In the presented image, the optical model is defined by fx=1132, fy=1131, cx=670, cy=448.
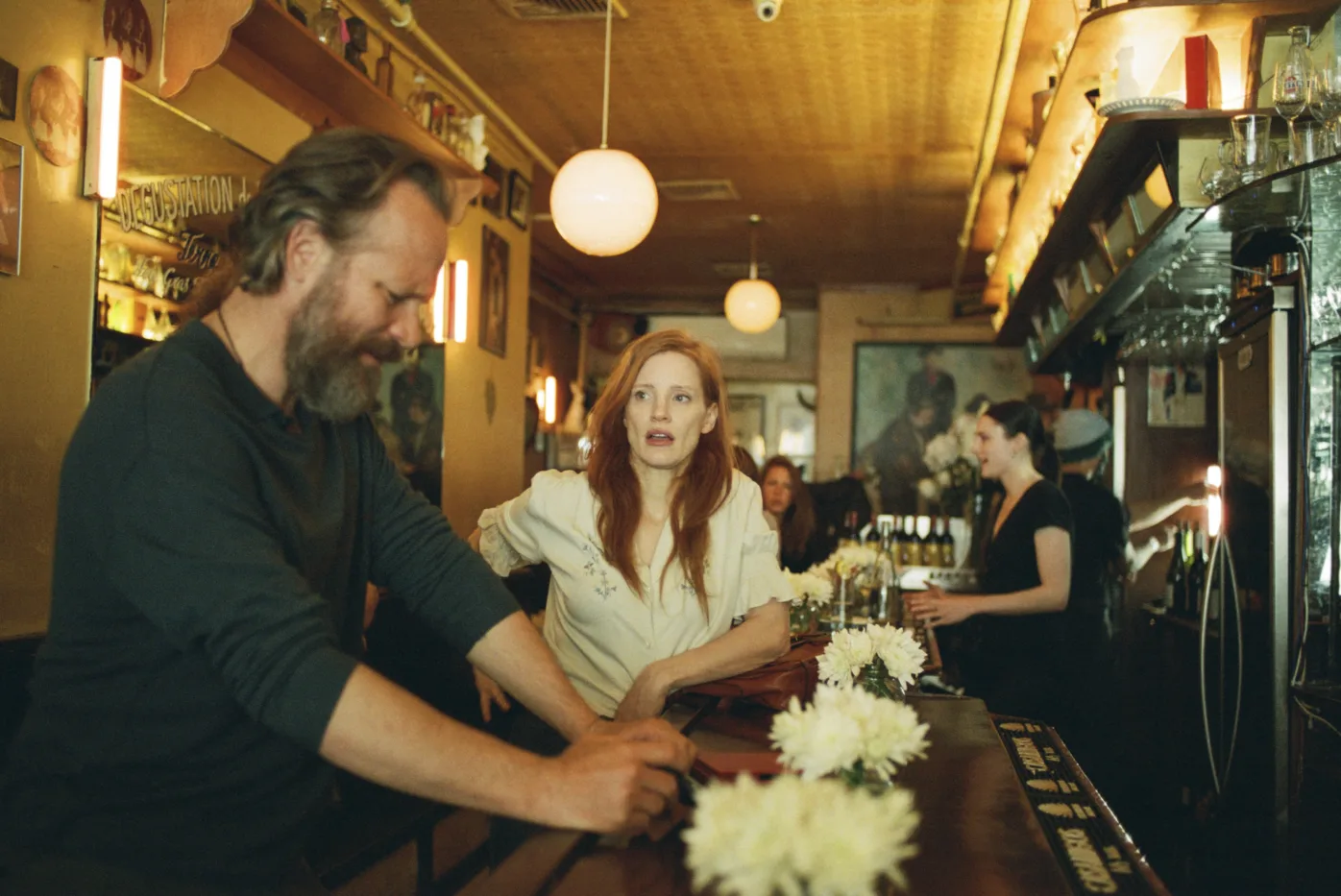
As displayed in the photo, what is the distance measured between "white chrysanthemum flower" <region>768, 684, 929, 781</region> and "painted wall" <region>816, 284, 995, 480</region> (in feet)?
33.5

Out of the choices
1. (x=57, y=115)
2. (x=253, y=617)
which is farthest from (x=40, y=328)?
(x=253, y=617)

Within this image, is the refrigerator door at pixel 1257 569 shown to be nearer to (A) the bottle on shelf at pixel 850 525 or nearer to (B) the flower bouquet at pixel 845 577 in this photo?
(B) the flower bouquet at pixel 845 577

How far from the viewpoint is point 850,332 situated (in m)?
11.5

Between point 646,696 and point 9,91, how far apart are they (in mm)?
2168

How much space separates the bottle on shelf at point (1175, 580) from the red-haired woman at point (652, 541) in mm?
3368

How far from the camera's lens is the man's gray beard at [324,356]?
1.42m

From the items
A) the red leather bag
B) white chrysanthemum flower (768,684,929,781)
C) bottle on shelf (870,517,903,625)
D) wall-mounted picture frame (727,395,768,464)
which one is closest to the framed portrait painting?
wall-mounted picture frame (727,395,768,464)

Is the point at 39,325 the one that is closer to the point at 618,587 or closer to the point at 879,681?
the point at 618,587

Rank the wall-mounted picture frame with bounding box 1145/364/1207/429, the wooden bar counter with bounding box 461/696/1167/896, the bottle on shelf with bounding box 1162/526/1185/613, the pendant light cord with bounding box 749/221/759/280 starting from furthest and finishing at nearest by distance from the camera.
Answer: the pendant light cord with bounding box 749/221/759/280, the wall-mounted picture frame with bounding box 1145/364/1207/429, the bottle on shelf with bounding box 1162/526/1185/613, the wooden bar counter with bounding box 461/696/1167/896

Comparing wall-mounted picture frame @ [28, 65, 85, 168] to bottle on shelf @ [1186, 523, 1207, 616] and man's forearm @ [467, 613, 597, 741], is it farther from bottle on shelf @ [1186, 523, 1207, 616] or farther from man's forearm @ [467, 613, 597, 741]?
bottle on shelf @ [1186, 523, 1207, 616]

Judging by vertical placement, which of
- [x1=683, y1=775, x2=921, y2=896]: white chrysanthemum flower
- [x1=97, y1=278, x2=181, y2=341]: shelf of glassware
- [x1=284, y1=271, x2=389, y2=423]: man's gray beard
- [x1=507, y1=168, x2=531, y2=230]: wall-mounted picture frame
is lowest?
[x1=683, y1=775, x2=921, y2=896]: white chrysanthemum flower

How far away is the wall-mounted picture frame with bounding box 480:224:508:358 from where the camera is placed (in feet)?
20.4

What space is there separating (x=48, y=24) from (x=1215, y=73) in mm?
3270

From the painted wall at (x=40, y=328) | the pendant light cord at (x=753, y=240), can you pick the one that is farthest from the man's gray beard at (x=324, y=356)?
the pendant light cord at (x=753, y=240)
